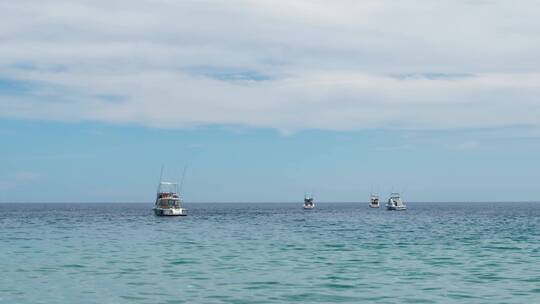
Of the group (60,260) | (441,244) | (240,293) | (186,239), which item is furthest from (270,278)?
(186,239)

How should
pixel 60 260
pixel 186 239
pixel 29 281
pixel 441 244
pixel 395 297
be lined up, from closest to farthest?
pixel 395 297 → pixel 29 281 → pixel 60 260 → pixel 441 244 → pixel 186 239

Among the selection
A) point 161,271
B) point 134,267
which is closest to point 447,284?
point 161,271

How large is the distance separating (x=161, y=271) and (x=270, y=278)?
23.1 ft

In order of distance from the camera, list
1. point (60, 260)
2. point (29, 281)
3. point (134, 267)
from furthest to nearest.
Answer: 1. point (60, 260)
2. point (134, 267)
3. point (29, 281)

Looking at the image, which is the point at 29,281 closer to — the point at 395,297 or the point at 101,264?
the point at 101,264

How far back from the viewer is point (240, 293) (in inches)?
1293

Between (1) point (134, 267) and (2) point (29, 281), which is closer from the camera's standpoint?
(2) point (29, 281)

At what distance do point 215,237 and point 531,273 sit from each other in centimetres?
3926

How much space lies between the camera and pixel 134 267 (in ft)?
141

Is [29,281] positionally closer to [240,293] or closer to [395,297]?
[240,293]

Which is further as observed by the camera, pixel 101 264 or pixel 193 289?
pixel 101 264

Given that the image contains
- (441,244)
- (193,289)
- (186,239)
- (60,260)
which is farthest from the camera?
(186,239)

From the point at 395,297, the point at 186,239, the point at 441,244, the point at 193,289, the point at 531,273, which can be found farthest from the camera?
the point at 186,239

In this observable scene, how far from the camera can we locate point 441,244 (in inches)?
2414
